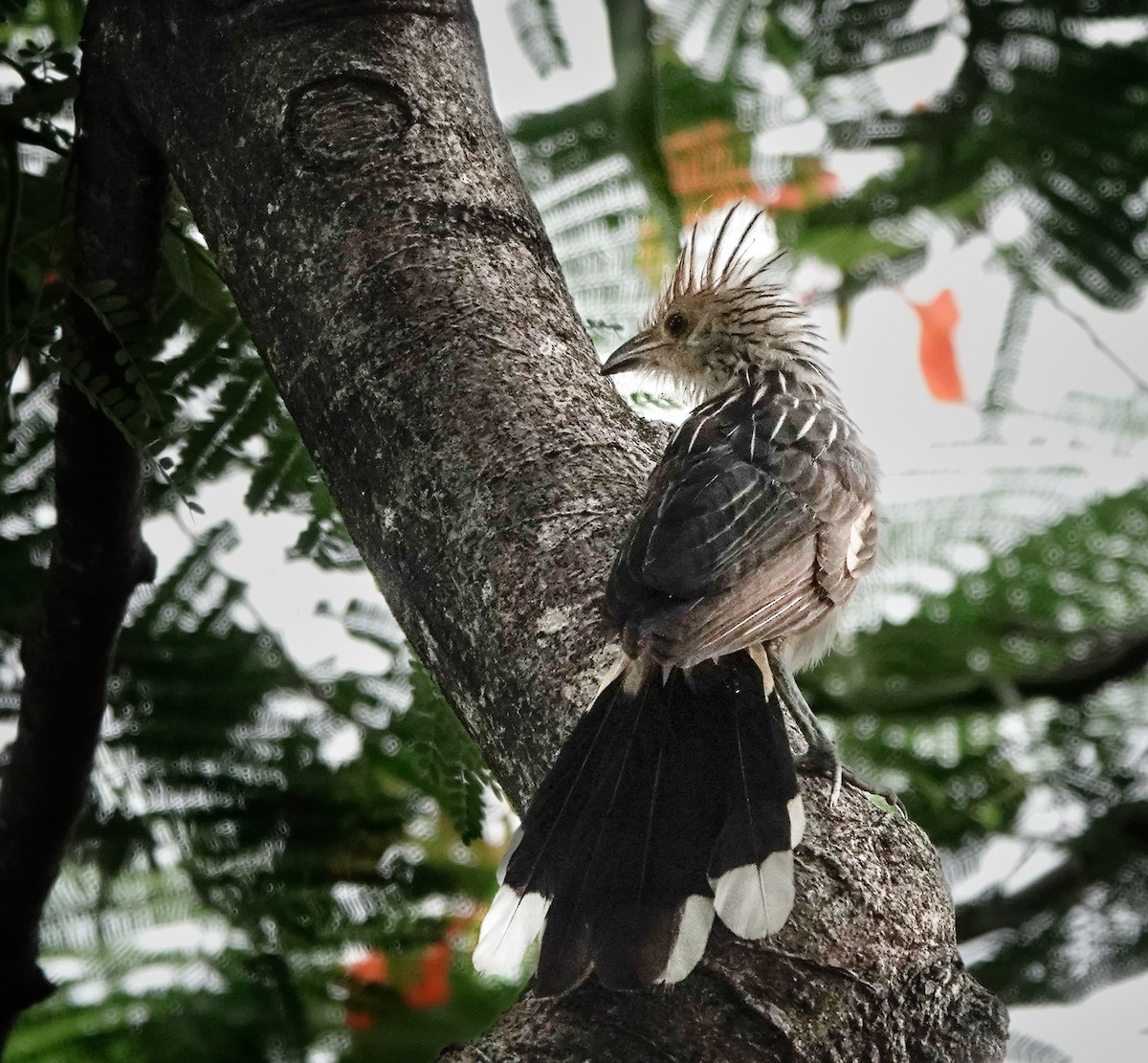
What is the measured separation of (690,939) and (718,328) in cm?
235

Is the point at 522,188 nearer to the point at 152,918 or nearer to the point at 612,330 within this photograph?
the point at 612,330

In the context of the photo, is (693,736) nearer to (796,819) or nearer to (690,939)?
(796,819)

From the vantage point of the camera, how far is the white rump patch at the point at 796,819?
1.98 m

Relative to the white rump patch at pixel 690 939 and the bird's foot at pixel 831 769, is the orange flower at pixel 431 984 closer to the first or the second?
the bird's foot at pixel 831 769

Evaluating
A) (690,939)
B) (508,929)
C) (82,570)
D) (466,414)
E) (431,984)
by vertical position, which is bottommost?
A: (690,939)

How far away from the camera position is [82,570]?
119 inches

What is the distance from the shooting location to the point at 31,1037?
3.86 m

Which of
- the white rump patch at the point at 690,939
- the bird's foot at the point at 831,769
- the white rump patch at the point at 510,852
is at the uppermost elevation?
the bird's foot at the point at 831,769

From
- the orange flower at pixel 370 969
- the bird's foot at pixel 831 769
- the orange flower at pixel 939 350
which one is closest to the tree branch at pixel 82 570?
the orange flower at pixel 370 969

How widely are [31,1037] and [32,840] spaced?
0.98 m

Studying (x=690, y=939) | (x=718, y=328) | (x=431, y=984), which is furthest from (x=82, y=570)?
(x=718, y=328)

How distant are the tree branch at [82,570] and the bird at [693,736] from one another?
3.71 ft

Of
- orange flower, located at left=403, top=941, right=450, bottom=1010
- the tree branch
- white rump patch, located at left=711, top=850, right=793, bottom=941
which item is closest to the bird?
white rump patch, located at left=711, top=850, right=793, bottom=941

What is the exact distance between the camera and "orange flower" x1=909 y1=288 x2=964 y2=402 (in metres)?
5.66
